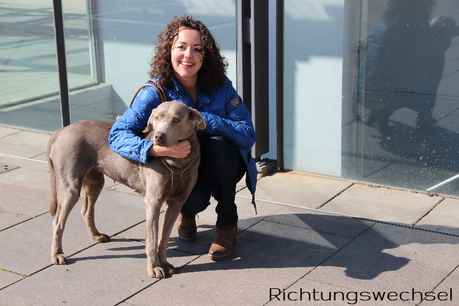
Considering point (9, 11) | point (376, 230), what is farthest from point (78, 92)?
point (376, 230)

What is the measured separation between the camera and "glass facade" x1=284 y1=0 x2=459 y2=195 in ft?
16.7

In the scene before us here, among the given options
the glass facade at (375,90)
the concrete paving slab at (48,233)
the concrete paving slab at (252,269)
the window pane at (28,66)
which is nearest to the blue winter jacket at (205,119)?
the concrete paving slab at (252,269)

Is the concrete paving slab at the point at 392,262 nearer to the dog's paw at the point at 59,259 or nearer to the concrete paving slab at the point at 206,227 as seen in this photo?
the concrete paving slab at the point at 206,227

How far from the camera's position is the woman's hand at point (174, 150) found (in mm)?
3621

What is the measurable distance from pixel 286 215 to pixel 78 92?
11.8ft

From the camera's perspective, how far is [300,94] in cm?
585

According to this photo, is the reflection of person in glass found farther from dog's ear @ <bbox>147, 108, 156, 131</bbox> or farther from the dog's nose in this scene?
the dog's nose

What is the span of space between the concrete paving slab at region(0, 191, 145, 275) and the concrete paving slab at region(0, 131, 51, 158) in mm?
1925

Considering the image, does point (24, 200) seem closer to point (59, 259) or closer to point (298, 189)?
point (59, 259)

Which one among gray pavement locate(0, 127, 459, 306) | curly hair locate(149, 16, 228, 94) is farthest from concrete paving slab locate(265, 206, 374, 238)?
curly hair locate(149, 16, 228, 94)

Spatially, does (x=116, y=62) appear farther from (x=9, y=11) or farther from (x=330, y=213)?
(x=330, y=213)

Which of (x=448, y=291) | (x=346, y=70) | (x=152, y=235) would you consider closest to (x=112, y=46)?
(x=346, y=70)

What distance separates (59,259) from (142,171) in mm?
946

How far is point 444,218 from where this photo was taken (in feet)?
15.6
